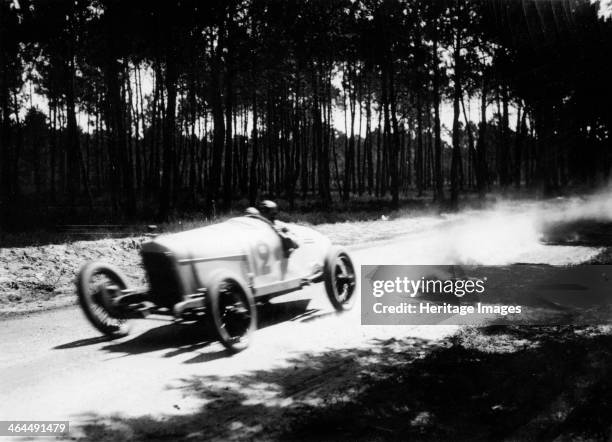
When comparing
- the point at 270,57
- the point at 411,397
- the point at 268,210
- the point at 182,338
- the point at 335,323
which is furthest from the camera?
the point at 270,57

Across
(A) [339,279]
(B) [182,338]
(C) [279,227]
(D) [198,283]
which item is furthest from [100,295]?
(A) [339,279]

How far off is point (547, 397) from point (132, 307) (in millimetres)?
4243

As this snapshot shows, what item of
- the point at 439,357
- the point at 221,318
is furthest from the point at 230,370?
the point at 439,357

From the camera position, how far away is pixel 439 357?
512 centimetres

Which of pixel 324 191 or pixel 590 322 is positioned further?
pixel 324 191

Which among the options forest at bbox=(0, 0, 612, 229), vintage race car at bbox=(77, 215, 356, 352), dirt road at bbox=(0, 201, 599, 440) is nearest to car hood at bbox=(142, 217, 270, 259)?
→ vintage race car at bbox=(77, 215, 356, 352)

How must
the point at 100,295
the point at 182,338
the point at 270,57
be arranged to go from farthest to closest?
the point at 270,57, the point at 182,338, the point at 100,295

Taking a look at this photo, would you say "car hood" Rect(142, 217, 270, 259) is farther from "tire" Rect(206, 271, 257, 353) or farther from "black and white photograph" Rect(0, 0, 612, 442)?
"tire" Rect(206, 271, 257, 353)

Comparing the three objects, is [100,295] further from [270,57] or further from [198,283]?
[270,57]

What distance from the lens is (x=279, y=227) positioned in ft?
22.5

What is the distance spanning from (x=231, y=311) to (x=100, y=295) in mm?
1549

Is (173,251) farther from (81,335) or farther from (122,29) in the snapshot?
(122,29)

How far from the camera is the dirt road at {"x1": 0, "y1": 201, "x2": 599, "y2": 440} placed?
A: 3.79m

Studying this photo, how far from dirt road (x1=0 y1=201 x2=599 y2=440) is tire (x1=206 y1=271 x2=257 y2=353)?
19 centimetres
